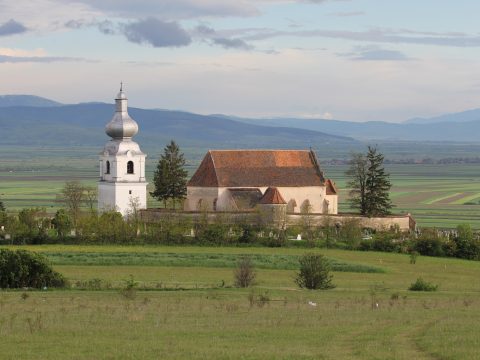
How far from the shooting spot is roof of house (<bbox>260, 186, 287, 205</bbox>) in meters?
73.4

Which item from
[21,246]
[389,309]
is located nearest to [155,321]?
[389,309]

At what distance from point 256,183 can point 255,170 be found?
4.10 feet

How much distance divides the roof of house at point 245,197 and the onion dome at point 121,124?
334 inches

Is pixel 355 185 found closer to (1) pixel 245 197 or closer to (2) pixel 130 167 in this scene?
(1) pixel 245 197

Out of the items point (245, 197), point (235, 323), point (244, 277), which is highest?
point (245, 197)

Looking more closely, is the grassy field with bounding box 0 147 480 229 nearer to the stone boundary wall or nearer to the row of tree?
the row of tree

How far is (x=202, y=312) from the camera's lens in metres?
29.1

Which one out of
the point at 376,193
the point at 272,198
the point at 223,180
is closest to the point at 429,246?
the point at 376,193

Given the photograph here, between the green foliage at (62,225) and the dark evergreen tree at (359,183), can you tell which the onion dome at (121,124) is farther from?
the dark evergreen tree at (359,183)

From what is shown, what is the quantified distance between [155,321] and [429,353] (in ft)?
24.5

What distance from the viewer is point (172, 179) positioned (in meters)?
81.9

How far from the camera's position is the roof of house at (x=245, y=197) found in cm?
7656

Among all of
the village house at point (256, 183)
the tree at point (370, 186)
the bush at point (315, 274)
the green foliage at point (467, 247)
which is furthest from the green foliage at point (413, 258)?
the bush at point (315, 274)

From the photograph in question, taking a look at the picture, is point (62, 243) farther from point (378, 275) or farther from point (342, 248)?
point (378, 275)
